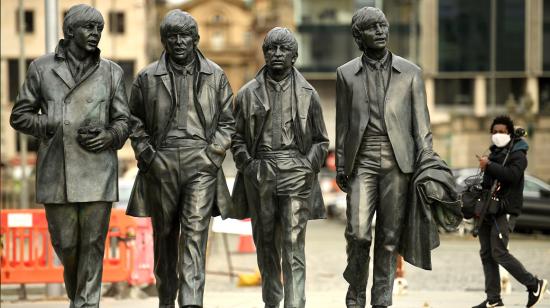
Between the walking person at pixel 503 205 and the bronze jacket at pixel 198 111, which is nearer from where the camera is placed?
the bronze jacket at pixel 198 111

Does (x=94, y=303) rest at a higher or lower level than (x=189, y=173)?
lower

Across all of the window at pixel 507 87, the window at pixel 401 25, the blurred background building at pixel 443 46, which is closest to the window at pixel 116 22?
the blurred background building at pixel 443 46

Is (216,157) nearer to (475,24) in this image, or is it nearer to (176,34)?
(176,34)

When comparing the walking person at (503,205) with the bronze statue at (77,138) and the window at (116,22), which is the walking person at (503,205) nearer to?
the bronze statue at (77,138)

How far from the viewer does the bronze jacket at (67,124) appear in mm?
11859

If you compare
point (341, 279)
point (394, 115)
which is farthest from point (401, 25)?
point (394, 115)

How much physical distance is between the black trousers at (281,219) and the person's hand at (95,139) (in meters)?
1.57

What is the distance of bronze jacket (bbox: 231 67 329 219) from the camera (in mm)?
12930

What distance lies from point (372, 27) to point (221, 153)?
1670 millimetres

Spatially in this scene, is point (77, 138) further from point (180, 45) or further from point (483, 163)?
point (483, 163)

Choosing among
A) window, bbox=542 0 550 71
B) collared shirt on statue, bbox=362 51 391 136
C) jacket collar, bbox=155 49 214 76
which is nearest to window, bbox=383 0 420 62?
window, bbox=542 0 550 71

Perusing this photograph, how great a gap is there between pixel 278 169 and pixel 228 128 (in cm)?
61

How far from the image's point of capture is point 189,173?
40.6 ft

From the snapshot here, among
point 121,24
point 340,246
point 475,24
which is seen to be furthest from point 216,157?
point 121,24
